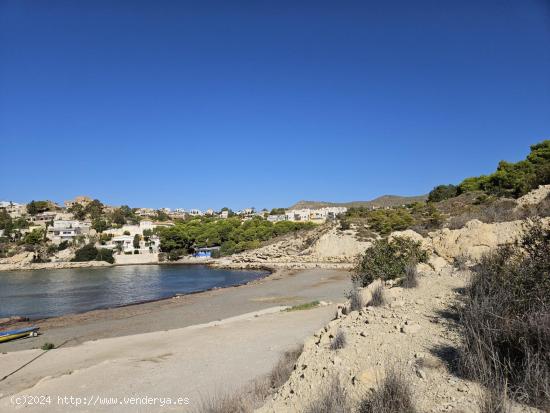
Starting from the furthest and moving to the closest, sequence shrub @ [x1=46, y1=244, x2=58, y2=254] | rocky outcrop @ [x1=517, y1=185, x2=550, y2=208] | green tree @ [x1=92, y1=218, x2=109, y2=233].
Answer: green tree @ [x1=92, y1=218, x2=109, y2=233], shrub @ [x1=46, y1=244, x2=58, y2=254], rocky outcrop @ [x1=517, y1=185, x2=550, y2=208]

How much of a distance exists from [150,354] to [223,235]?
69.9 metres

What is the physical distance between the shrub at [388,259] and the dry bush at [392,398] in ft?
24.0

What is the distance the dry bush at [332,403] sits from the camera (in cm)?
367

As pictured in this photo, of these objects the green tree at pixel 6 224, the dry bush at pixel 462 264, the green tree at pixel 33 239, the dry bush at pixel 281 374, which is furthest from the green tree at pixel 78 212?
the dry bush at pixel 281 374

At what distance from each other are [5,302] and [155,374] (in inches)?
1050

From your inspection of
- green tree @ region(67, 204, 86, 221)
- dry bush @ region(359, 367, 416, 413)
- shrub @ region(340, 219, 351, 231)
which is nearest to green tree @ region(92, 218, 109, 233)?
green tree @ region(67, 204, 86, 221)

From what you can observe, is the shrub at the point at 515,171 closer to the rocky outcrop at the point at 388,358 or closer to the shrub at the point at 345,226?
the shrub at the point at 345,226

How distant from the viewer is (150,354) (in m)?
10.3

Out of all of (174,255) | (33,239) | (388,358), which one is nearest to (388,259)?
(388,358)

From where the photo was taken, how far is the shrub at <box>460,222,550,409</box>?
3273mm

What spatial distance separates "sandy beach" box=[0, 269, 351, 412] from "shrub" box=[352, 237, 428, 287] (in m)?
2.23

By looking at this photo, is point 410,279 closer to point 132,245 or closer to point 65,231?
point 132,245

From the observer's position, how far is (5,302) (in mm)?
28141

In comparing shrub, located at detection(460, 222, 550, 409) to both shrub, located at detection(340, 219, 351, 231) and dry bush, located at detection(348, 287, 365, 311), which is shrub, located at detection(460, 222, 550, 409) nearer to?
dry bush, located at detection(348, 287, 365, 311)
